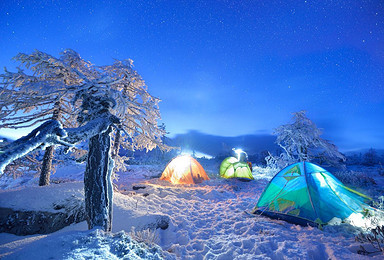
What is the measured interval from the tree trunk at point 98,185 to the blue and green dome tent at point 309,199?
5277 mm

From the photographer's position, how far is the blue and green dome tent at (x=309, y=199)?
5211 mm

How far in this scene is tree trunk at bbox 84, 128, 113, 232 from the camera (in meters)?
3.34

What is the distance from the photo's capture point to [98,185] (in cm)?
337

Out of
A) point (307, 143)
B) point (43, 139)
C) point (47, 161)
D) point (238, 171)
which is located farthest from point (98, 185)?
point (307, 143)

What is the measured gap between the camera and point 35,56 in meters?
5.21

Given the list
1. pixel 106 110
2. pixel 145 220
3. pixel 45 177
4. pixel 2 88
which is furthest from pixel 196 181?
pixel 2 88

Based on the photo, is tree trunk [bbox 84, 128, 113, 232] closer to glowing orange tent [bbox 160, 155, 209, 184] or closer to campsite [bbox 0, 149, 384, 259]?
campsite [bbox 0, 149, 384, 259]

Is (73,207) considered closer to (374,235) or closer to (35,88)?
(35,88)

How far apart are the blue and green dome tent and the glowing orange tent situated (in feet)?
21.6

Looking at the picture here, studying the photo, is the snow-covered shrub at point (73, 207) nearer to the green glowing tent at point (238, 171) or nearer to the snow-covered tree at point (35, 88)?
the snow-covered tree at point (35, 88)

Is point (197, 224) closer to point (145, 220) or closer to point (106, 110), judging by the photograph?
point (145, 220)

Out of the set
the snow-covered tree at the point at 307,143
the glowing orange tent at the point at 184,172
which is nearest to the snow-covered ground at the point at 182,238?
the glowing orange tent at the point at 184,172

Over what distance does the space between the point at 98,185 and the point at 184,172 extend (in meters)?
9.37

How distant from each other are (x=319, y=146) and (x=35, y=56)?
20323 mm
